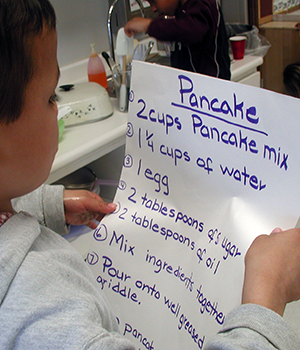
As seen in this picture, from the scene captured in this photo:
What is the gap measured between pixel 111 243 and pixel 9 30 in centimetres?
43

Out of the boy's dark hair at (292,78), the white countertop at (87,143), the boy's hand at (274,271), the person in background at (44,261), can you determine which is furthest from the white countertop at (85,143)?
the boy's dark hair at (292,78)

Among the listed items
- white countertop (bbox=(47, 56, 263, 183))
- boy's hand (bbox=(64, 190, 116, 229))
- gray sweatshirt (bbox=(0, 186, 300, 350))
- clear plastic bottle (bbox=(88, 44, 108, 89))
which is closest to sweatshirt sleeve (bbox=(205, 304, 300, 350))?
→ gray sweatshirt (bbox=(0, 186, 300, 350))

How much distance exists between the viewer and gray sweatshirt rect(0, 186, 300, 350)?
1.16 ft

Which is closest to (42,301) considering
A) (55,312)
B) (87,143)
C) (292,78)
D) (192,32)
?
(55,312)

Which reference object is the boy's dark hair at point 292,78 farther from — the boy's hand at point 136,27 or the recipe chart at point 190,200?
the recipe chart at point 190,200

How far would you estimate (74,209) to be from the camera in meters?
0.70

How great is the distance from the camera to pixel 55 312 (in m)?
0.37

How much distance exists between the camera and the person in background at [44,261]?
35 centimetres

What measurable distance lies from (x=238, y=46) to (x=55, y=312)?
1613mm

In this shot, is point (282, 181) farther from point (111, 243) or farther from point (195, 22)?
point (195, 22)

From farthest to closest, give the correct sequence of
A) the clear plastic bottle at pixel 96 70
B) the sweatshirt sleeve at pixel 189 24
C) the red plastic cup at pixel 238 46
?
the red plastic cup at pixel 238 46 < the clear plastic bottle at pixel 96 70 < the sweatshirt sleeve at pixel 189 24

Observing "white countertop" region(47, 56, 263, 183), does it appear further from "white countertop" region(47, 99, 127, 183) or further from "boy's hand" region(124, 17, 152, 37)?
"boy's hand" region(124, 17, 152, 37)

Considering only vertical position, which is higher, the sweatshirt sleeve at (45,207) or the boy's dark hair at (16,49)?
the boy's dark hair at (16,49)

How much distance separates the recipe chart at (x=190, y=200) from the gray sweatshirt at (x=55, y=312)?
0.36 ft
